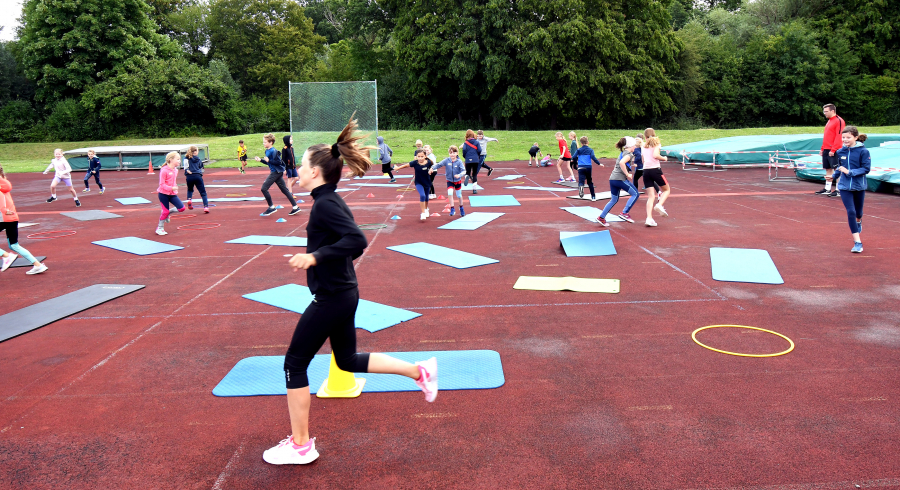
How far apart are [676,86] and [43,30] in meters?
52.2

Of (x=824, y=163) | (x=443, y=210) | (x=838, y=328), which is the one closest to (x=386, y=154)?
(x=443, y=210)

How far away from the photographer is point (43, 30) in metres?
48.8

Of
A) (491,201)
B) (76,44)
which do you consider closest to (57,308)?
(491,201)

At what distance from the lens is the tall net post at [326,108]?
83.7ft

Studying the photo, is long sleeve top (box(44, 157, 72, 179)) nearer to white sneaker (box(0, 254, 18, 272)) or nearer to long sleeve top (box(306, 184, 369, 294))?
white sneaker (box(0, 254, 18, 272))

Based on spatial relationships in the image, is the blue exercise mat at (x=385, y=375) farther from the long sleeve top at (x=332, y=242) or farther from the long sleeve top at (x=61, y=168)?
the long sleeve top at (x=61, y=168)

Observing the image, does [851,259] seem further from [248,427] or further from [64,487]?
[64,487]

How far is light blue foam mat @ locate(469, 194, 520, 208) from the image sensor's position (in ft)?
50.2

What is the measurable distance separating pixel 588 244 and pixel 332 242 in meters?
7.06

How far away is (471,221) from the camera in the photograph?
12789 millimetres

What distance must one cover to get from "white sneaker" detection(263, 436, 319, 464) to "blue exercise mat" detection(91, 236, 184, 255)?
313 inches

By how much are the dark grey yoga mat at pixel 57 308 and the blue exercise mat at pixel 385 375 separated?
2.99 meters

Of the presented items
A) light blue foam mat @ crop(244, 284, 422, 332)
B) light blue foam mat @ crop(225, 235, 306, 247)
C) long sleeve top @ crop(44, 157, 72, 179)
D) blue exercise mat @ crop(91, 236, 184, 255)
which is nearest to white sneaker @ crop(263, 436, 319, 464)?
light blue foam mat @ crop(244, 284, 422, 332)

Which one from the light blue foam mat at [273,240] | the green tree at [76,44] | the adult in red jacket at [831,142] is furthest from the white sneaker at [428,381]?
the green tree at [76,44]
